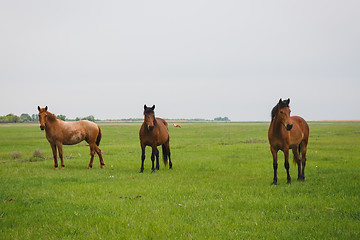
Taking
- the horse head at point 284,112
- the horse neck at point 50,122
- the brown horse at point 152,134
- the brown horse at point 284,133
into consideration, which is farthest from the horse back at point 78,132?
the horse head at point 284,112

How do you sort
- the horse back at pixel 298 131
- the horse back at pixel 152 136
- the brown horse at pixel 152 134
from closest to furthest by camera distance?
the horse back at pixel 298 131, the brown horse at pixel 152 134, the horse back at pixel 152 136

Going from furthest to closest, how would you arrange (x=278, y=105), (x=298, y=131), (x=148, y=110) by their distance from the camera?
(x=148, y=110) < (x=298, y=131) < (x=278, y=105)

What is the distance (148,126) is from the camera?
12.7 metres

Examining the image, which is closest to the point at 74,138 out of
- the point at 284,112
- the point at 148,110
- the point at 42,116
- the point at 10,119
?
the point at 42,116

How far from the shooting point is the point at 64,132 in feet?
50.4

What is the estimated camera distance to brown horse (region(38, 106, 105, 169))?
14.9m

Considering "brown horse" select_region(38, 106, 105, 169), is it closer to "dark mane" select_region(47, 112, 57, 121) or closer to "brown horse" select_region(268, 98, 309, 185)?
"dark mane" select_region(47, 112, 57, 121)

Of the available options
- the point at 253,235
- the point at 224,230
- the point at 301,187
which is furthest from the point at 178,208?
A: the point at 301,187

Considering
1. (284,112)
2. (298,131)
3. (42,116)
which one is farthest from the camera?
(42,116)

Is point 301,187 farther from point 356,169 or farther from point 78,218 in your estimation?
point 78,218

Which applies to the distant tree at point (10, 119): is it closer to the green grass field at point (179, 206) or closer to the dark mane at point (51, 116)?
the dark mane at point (51, 116)

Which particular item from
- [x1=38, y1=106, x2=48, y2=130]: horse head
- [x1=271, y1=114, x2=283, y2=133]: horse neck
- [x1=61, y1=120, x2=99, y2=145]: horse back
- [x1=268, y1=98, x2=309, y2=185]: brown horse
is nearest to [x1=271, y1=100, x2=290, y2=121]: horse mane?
[x1=268, y1=98, x2=309, y2=185]: brown horse

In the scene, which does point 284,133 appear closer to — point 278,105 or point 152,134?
point 278,105

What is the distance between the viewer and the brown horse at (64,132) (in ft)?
48.7
